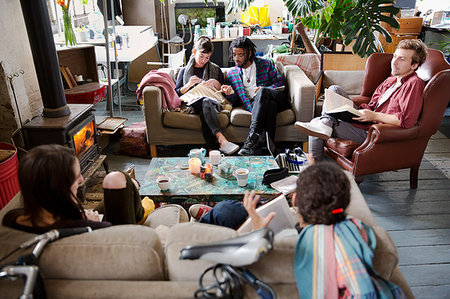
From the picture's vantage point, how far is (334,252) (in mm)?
1049

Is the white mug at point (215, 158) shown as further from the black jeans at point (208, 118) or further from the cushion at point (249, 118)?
the cushion at point (249, 118)

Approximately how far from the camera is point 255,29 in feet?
20.0

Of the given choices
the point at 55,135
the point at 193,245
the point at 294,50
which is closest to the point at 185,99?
the point at 55,135

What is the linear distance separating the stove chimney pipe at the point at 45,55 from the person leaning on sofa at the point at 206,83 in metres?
1.16

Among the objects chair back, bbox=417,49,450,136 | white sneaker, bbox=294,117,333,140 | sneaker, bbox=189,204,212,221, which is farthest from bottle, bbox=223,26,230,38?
sneaker, bbox=189,204,212,221

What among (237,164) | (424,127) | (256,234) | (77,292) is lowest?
(237,164)

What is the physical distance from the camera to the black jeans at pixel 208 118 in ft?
10.8

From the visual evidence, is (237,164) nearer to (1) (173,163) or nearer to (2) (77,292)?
(1) (173,163)

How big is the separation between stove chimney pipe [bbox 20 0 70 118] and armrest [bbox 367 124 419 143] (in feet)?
7.19

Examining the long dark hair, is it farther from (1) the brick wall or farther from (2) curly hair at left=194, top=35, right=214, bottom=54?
(2) curly hair at left=194, top=35, right=214, bottom=54

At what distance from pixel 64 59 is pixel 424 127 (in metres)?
3.12

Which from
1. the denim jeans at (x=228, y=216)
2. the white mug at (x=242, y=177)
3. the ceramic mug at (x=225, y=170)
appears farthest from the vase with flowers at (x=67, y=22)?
the denim jeans at (x=228, y=216)

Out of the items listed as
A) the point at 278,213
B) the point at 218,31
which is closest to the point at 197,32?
the point at 218,31

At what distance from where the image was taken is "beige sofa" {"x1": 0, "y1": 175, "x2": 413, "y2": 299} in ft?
3.39
